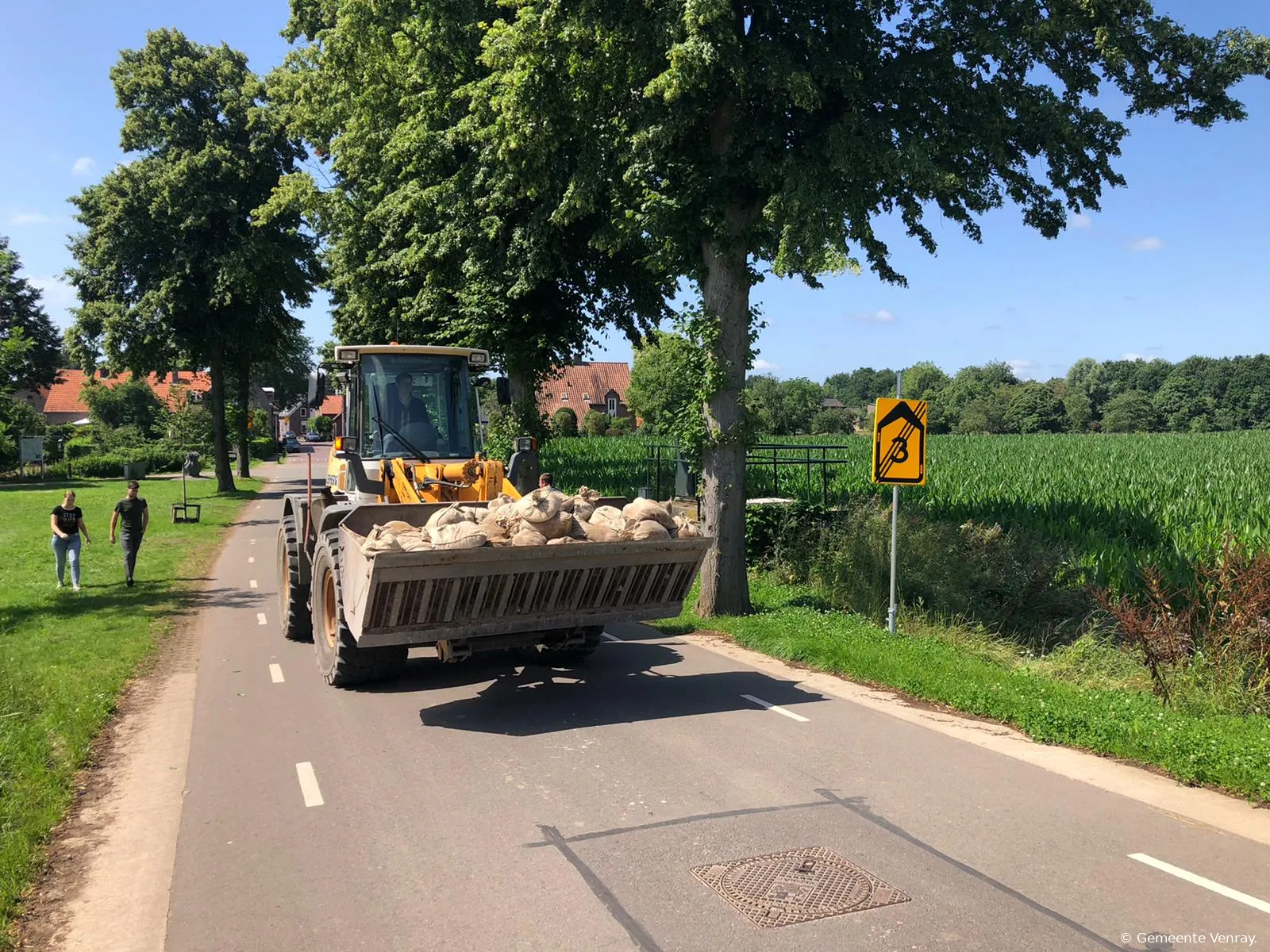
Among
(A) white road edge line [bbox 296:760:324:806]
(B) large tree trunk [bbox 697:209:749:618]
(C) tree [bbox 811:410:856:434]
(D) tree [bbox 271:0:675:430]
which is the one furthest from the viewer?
(C) tree [bbox 811:410:856:434]

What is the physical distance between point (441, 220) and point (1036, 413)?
110 m

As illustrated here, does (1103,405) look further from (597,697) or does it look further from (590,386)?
(597,697)

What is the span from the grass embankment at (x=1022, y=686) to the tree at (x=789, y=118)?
4.59 ft

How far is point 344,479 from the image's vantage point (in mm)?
10461

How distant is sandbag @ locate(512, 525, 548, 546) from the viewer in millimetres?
7367

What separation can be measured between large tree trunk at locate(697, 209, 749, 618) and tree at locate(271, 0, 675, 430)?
4696mm

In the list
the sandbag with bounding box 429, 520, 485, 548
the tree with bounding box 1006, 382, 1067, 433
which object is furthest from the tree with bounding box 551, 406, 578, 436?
the tree with bounding box 1006, 382, 1067, 433

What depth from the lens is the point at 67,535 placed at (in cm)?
1412

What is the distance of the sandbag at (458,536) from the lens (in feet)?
23.4

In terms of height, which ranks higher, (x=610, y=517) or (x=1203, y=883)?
(x=610, y=517)

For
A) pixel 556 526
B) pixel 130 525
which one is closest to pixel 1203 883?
pixel 556 526

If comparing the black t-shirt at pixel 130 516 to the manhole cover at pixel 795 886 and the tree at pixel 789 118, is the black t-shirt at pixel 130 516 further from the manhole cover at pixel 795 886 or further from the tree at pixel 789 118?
the manhole cover at pixel 795 886

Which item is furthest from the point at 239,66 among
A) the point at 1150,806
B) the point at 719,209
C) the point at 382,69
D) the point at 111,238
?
the point at 1150,806

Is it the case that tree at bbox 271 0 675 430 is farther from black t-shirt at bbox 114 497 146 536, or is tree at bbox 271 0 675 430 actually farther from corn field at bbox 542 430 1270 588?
black t-shirt at bbox 114 497 146 536
